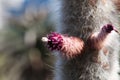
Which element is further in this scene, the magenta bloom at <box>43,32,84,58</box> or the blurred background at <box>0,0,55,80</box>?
the blurred background at <box>0,0,55,80</box>

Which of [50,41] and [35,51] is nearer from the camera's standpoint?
[50,41]

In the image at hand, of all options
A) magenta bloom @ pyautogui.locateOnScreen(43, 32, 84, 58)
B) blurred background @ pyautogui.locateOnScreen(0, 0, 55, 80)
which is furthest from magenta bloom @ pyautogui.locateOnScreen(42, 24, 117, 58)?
blurred background @ pyautogui.locateOnScreen(0, 0, 55, 80)

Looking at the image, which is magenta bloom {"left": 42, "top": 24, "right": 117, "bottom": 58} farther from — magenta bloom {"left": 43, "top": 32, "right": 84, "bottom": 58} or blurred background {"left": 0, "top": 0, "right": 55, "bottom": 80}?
blurred background {"left": 0, "top": 0, "right": 55, "bottom": 80}

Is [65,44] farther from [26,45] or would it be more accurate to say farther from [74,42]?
[26,45]

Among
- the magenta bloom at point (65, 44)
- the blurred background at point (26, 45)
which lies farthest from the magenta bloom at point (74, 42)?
the blurred background at point (26, 45)

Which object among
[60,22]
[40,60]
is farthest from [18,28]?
[60,22]

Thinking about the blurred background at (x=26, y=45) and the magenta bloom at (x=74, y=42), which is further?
the blurred background at (x=26, y=45)

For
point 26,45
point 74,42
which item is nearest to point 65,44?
point 74,42

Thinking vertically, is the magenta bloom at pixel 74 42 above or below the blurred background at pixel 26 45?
above

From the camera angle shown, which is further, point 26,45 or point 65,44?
point 26,45

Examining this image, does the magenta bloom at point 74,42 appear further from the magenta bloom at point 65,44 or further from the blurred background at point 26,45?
the blurred background at point 26,45

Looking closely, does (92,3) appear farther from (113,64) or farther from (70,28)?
(113,64)
